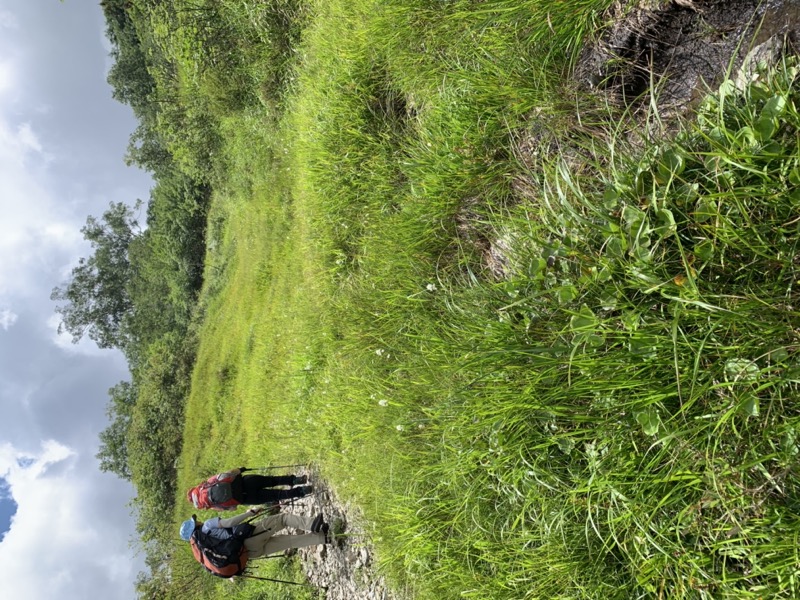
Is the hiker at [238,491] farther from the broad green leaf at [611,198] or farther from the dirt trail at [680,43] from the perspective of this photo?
the dirt trail at [680,43]

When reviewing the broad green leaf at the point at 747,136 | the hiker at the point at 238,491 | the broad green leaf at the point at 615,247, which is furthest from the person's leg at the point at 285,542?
the broad green leaf at the point at 747,136

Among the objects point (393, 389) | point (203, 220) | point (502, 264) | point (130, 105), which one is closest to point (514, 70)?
point (502, 264)

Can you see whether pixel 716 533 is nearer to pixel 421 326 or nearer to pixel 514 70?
pixel 421 326

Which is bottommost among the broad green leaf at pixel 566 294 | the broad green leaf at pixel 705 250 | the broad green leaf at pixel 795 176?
the broad green leaf at pixel 566 294

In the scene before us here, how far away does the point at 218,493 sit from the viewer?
645 cm

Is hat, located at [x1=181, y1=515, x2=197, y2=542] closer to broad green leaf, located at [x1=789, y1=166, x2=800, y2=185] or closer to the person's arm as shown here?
the person's arm

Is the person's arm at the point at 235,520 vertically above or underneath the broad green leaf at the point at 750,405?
underneath

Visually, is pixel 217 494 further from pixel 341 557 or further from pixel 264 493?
pixel 341 557

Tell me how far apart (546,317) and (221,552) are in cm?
552

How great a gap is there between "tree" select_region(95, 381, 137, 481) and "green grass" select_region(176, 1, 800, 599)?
1966cm

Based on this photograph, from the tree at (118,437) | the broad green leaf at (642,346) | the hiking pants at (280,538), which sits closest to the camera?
the broad green leaf at (642,346)

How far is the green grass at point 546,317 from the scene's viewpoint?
6.07 ft

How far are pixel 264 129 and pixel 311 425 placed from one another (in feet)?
18.7

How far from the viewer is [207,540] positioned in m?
6.36
